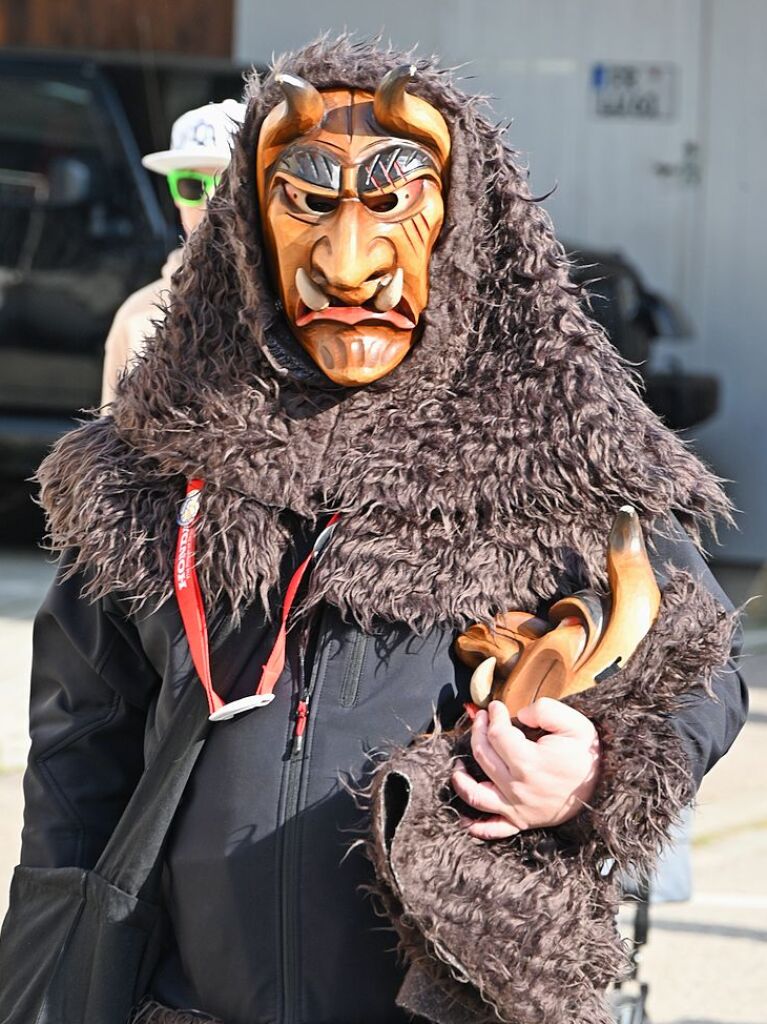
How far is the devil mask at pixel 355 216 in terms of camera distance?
1.81 meters

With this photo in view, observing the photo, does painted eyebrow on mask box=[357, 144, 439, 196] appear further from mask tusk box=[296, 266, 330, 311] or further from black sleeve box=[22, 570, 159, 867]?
black sleeve box=[22, 570, 159, 867]

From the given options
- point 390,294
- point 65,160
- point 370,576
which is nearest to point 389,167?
point 390,294

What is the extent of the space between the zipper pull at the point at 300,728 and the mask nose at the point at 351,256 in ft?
1.56

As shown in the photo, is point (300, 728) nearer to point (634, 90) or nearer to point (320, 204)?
point (320, 204)

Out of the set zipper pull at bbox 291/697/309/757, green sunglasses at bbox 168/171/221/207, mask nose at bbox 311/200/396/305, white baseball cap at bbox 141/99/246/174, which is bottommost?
zipper pull at bbox 291/697/309/757

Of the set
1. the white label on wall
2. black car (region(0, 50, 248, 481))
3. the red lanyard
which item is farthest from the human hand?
the white label on wall

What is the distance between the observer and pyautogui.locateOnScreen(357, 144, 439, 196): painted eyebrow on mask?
1832 millimetres

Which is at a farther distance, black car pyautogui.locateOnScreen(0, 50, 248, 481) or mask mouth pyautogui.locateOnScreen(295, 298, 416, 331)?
black car pyautogui.locateOnScreen(0, 50, 248, 481)

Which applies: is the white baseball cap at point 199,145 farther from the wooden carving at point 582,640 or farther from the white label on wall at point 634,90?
the white label on wall at point 634,90

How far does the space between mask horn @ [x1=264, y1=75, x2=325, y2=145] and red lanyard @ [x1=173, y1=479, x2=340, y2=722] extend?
1.48 ft

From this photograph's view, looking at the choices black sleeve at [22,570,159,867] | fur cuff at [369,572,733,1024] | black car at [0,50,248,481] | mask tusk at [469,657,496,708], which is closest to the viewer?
fur cuff at [369,572,733,1024]

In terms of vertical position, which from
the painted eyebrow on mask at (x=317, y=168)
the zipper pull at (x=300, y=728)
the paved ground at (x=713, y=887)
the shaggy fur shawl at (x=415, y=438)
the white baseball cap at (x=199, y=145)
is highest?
the white baseball cap at (x=199, y=145)

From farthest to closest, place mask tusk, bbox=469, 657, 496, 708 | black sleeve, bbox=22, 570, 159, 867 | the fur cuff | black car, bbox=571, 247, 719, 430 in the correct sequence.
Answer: black car, bbox=571, 247, 719, 430, black sleeve, bbox=22, 570, 159, 867, mask tusk, bbox=469, 657, 496, 708, the fur cuff

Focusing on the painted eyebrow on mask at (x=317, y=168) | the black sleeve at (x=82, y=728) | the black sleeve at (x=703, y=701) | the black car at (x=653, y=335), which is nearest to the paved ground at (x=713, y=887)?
the black sleeve at (x=703, y=701)
